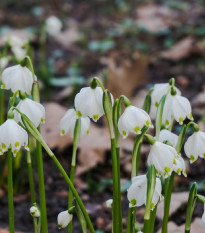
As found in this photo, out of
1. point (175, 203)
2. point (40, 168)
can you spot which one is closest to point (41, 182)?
point (40, 168)

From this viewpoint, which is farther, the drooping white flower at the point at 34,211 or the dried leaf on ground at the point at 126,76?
the dried leaf on ground at the point at 126,76

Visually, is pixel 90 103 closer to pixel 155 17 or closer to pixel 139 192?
pixel 139 192

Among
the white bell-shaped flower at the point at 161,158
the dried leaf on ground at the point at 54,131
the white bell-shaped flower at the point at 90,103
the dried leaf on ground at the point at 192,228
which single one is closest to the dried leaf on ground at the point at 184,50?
the dried leaf on ground at the point at 54,131

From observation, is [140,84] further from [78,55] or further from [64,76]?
[78,55]

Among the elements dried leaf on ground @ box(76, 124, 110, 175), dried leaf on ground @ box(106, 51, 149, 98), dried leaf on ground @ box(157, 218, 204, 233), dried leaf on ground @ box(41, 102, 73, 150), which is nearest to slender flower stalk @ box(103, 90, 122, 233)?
dried leaf on ground @ box(157, 218, 204, 233)

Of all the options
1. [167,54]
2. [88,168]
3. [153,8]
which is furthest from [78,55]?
[88,168]

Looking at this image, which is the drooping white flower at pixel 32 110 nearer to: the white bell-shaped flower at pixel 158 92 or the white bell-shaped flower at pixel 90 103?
the white bell-shaped flower at pixel 90 103
